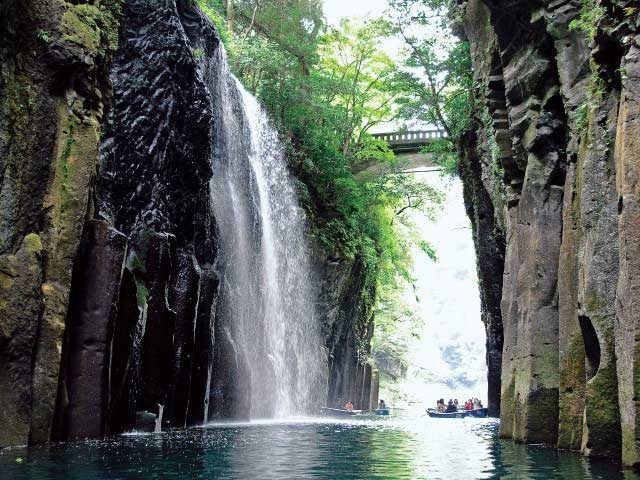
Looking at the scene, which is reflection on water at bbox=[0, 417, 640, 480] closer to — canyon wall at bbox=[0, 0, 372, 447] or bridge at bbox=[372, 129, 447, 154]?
canyon wall at bbox=[0, 0, 372, 447]

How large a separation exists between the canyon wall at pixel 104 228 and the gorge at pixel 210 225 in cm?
4

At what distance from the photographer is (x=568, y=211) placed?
12180 mm

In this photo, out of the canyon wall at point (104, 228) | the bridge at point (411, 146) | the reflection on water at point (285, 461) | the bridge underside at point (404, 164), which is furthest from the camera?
the bridge at point (411, 146)

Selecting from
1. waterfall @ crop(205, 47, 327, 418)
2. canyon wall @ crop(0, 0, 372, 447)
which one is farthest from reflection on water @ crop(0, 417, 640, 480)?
waterfall @ crop(205, 47, 327, 418)

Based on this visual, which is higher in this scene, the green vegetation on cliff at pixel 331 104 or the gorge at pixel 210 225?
the green vegetation on cliff at pixel 331 104

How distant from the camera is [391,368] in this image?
64.9 m

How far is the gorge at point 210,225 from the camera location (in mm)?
9930

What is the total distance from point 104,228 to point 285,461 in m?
5.73

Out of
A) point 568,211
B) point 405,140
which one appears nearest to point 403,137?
point 405,140

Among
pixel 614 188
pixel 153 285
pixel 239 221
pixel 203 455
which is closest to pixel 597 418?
pixel 614 188

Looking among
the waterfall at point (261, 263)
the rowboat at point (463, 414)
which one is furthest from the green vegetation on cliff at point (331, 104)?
the rowboat at point (463, 414)

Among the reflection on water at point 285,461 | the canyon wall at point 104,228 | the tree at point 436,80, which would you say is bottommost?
the reflection on water at point 285,461

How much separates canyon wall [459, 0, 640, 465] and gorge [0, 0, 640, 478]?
0.04 m

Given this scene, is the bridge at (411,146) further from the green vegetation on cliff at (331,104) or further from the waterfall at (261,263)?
the waterfall at (261,263)
